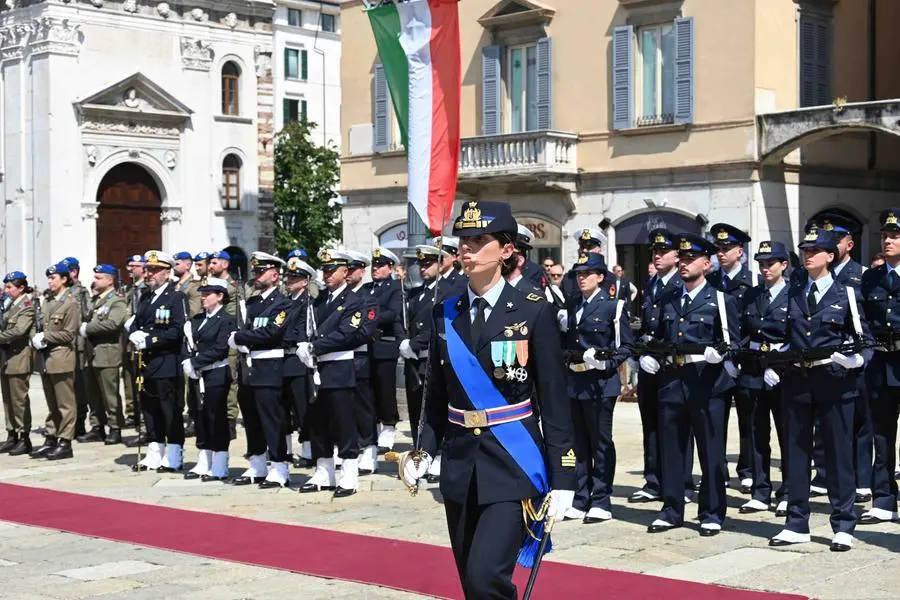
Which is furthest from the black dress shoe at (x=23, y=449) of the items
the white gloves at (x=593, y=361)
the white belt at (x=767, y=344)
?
the white belt at (x=767, y=344)

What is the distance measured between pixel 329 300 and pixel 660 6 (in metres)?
15.8

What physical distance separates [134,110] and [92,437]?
2523 centimetres

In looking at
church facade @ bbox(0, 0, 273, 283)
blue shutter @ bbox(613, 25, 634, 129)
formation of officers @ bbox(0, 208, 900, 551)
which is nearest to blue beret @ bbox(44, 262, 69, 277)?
formation of officers @ bbox(0, 208, 900, 551)

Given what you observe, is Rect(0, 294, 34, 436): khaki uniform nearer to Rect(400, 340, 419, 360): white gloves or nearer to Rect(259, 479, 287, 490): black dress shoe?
Rect(259, 479, 287, 490): black dress shoe

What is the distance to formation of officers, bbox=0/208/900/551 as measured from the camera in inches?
381

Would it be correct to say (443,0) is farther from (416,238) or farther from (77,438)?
(77,438)

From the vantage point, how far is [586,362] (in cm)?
1091

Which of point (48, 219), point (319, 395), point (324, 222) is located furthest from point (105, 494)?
point (324, 222)

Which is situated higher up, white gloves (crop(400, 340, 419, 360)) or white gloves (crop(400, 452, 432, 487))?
white gloves (crop(400, 340, 419, 360))

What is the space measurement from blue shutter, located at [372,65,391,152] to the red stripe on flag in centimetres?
1898

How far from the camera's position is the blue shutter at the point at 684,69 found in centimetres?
2600

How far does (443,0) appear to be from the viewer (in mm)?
12711

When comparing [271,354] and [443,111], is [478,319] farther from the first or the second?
[271,354]

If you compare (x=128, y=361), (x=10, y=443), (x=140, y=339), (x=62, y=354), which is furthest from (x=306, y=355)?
(x=128, y=361)
